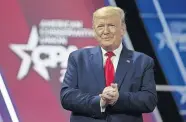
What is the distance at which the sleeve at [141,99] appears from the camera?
182 cm

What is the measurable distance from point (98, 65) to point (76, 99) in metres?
0.19

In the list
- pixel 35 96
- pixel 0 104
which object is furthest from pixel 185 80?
pixel 0 104

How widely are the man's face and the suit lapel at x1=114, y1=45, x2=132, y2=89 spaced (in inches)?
3.4

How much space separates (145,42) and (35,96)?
98 cm

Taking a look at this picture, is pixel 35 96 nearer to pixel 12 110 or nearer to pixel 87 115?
pixel 12 110

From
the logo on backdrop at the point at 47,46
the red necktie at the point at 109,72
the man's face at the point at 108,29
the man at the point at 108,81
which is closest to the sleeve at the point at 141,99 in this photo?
the man at the point at 108,81

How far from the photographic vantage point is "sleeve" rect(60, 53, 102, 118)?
1.83 metres

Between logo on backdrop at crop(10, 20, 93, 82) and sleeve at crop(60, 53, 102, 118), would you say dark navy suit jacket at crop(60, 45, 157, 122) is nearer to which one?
sleeve at crop(60, 53, 102, 118)

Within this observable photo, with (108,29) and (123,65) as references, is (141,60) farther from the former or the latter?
(108,29)

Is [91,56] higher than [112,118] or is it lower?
higher

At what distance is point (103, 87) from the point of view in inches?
73.6

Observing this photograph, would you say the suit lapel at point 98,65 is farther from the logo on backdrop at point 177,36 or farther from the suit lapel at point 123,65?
the logo on backdrop at point 177,36

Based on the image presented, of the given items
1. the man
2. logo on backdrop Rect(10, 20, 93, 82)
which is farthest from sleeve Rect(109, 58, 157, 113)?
logo on backdrop Rect(10, 20, 93, 82)

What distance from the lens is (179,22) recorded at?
11.1 feet
